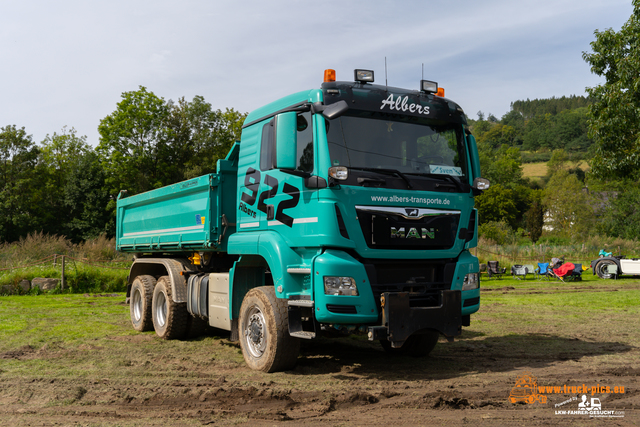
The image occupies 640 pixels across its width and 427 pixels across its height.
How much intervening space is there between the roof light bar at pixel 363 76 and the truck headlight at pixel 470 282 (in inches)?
107

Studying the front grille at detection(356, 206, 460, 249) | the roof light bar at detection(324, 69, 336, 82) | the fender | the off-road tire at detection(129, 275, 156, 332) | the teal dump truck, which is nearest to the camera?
the teal dump truck

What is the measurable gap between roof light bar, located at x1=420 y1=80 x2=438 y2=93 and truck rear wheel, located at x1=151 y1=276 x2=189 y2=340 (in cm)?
523

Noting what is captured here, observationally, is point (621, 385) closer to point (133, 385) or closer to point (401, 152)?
point (401, 152)

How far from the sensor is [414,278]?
6457 mm

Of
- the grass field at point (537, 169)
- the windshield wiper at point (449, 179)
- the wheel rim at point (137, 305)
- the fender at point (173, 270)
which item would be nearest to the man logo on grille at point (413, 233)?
the windshield wiper at point (449, 179)

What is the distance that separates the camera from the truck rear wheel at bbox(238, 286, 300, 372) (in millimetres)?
6297

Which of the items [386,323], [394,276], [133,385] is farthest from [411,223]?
[133,385]

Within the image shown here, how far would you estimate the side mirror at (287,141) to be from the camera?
6.21 m

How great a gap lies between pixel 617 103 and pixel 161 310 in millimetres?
14209

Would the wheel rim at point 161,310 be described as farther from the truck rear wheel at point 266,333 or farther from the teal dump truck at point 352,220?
the truck rear wheel at point 266,333

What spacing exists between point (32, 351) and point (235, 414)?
4832 mm

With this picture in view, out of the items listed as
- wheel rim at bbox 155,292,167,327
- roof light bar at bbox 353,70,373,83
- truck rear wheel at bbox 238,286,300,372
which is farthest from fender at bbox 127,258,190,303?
roof light bar at bbox 353,70,373,83

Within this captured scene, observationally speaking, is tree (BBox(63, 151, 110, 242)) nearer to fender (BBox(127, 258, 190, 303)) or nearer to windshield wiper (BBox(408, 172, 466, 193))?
fender (BBox(127, 258, 190, 303))

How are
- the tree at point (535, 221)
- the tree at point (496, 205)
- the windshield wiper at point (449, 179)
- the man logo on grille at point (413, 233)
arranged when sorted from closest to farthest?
the man logo on grille at point (413, 233), the windshield wiper at point (449, 179), the tree at point (535, 221), the tree at point (496, 205)
